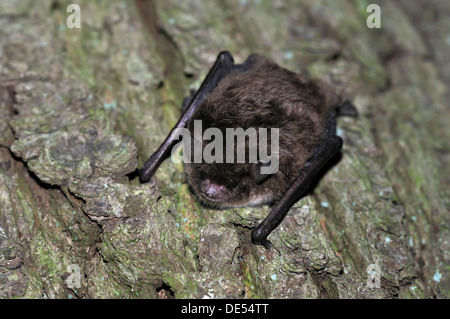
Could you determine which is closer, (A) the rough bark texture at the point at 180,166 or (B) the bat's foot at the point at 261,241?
(A) the rough bark texture at the point at 180,166

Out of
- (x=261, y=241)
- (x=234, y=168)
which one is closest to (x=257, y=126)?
(x=234, y=168)

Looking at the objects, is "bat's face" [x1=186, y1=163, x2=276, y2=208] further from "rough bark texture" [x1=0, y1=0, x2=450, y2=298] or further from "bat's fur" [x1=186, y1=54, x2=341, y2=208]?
"rough bark texture" [x1=0, y1=0, x2=450, y2=298]

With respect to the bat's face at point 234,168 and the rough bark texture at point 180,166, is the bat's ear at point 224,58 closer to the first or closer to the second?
the rough bark texture at point 180,166

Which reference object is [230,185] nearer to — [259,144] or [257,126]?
[259,144]

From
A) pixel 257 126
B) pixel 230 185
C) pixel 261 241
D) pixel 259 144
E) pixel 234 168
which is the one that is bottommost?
pixel 261 241

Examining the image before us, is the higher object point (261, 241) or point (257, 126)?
point (257, 126)

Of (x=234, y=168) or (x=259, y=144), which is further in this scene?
(x=234, y=168)

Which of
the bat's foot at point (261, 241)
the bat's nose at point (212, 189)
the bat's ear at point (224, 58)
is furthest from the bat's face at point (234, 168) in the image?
the bat's ear at point (224, 58)
